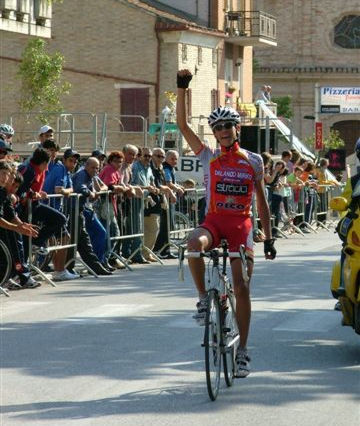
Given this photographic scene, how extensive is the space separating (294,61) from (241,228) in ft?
284

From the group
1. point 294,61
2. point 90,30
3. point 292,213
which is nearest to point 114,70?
point 90,30

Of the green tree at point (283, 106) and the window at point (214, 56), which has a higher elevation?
the window at point (214, 56)

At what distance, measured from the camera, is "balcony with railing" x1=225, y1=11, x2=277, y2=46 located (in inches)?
2474

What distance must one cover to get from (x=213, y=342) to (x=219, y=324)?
19cm

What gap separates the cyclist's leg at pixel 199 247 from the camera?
11.0 m

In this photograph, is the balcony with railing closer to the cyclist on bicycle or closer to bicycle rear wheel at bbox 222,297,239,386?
the cyclist on bicycle

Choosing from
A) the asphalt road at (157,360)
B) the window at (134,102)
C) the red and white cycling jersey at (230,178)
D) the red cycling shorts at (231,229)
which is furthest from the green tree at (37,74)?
the red cycling shorts at (231,229)

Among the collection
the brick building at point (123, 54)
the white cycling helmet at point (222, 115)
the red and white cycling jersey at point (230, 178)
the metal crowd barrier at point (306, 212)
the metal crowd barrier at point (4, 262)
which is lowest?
the metal crowd barrier at point (306, 212)

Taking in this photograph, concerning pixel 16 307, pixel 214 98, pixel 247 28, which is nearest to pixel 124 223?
pixel 16 307

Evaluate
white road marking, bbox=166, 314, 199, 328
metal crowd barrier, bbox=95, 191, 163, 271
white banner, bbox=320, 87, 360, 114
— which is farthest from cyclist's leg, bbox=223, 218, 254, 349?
white banner, bbox=320, 87, 360, 114

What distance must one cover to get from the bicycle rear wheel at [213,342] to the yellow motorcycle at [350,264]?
205 centimetres

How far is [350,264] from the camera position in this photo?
498 inches

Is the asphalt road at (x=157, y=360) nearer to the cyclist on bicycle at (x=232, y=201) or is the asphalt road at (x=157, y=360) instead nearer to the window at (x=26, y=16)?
the cyclist on bicycle at (x=232, y=201)

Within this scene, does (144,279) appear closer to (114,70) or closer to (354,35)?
(114,70)
